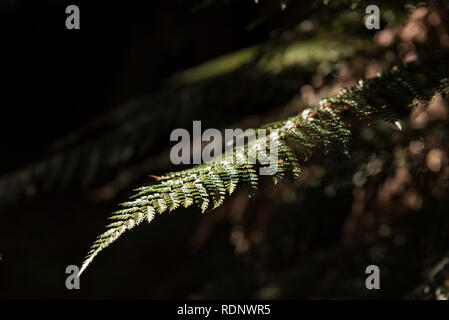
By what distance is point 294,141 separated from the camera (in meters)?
0.57

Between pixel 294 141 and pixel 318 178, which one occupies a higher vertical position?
pixel 318 178

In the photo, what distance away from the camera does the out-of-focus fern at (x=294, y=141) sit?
1.57ft

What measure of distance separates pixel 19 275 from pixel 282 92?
7.32 feet

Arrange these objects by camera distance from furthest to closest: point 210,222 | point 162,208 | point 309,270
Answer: point 210,222, point 309,270, point 162,208

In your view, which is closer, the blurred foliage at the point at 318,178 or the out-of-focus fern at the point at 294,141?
the out-of-focus fern at the point at 294,141

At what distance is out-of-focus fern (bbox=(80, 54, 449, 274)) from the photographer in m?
0.48

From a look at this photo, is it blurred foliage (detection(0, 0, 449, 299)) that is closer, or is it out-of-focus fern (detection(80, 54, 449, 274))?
out-of-focus fern (detection(80, 54, 449, 274))

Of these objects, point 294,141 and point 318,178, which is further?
point 318,178

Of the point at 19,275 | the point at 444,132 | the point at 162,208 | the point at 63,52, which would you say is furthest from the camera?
the point at 63,52
